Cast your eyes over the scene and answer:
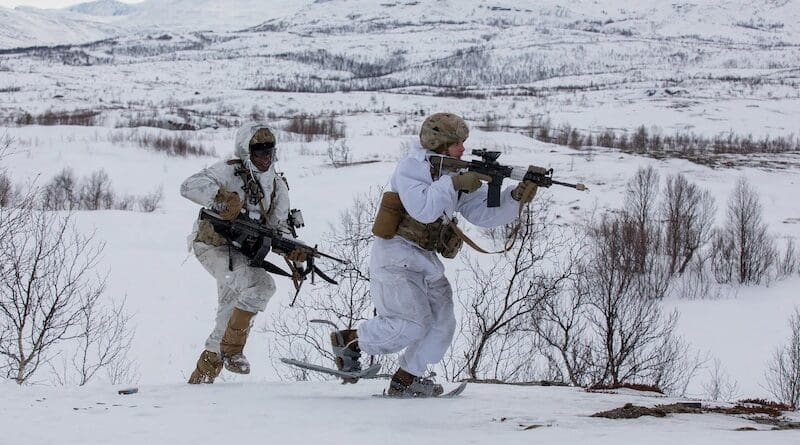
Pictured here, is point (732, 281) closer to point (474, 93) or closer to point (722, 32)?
point (474, 93)

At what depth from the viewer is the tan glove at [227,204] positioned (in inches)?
221

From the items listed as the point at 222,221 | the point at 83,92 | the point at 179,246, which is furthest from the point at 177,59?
the point at 222,221

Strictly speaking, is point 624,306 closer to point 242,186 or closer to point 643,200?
point 643,200

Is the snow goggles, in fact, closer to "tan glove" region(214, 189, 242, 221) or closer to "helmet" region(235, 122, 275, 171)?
"helmet" region(235, 122, 275, 171)

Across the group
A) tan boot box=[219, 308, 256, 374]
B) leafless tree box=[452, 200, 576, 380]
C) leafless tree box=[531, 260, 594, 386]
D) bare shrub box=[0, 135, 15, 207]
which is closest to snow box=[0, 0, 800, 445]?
tan boot box=[219, 308, 256, 374]

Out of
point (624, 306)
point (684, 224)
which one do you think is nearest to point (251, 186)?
point (624, 306)

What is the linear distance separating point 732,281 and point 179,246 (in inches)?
770

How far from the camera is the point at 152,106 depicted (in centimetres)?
8556

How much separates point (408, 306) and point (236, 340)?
5.84 ft

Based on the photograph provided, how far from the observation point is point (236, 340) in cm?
603

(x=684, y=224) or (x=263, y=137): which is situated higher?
(x=263, y=137)

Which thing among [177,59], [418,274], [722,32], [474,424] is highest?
[722,32]

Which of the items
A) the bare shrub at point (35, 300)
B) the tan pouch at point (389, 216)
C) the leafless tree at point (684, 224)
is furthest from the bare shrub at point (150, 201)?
the tan pouch at point (389, 216)

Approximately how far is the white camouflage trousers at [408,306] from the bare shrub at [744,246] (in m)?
24.4
